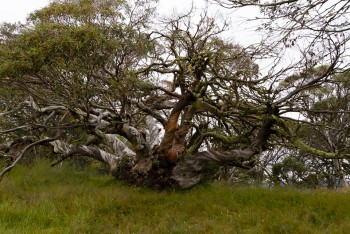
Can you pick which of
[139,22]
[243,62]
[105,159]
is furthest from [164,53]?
[105,159]

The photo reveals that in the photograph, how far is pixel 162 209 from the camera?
810cm

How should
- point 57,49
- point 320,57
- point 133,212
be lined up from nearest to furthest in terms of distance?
point 320,57
point 57,49
point 133,212

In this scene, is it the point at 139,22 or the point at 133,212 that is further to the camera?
the point at 139,22

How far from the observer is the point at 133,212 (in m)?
7.99

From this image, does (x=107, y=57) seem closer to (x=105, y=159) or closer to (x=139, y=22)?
(x=139, y=22)

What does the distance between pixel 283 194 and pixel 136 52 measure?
16.4 ft

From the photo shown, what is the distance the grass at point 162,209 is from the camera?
6.83 m

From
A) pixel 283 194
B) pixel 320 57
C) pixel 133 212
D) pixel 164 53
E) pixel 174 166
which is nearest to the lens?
pixel 320 57

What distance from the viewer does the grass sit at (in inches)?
269

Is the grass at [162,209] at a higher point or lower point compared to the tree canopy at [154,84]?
lower

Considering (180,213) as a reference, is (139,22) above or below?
above

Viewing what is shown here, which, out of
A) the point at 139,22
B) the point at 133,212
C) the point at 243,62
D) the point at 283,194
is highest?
the point at 139,22

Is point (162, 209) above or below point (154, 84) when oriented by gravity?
below

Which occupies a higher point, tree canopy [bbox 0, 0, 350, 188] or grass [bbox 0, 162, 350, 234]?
tree canopy [bbox 0, 0, 350, 188]
